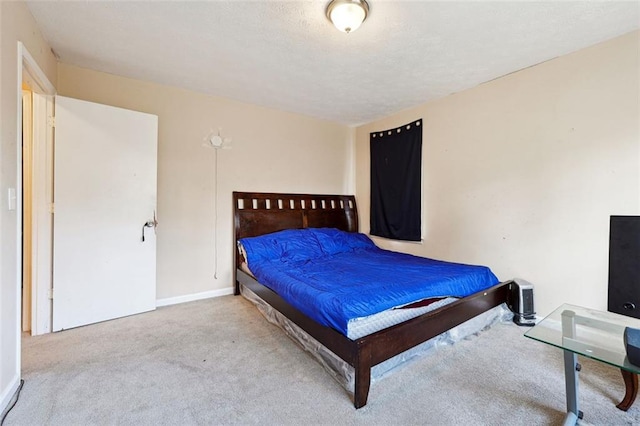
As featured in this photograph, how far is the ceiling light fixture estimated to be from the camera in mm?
1809

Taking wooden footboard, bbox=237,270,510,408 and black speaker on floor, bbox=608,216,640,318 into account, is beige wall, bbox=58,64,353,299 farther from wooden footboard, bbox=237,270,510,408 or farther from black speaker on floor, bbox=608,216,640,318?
black speaker on floor, bbox=608,216,640,318

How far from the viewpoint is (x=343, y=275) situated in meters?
2.51

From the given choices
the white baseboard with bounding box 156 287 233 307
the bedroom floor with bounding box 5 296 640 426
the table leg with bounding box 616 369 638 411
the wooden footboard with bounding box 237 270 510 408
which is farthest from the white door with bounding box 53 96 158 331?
the table leg with bounding box 616 369 638 411

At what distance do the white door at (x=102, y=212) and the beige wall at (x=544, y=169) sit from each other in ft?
11.0

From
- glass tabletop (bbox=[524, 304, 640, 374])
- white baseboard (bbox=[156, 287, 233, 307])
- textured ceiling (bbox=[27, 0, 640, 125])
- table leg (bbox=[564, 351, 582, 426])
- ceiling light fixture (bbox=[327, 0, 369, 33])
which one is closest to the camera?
glass tabletop (bbox=[524, 304, 640, 374])

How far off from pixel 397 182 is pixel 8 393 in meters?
4.06

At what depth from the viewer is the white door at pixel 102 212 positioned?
252 cm

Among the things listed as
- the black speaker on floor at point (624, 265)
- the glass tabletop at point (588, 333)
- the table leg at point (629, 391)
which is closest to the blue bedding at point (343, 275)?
the glass tabletop at point (588, 333)

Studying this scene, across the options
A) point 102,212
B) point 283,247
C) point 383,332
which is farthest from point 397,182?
point 102,212

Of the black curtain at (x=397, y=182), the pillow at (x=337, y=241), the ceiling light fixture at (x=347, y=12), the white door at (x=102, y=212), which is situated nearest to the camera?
the ceiling light fixture at (x=347, y=12)

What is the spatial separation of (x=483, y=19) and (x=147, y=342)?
361cm

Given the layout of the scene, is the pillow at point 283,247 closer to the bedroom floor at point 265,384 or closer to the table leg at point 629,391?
the bedroom floor at point 265,384

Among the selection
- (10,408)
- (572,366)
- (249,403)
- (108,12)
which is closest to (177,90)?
(108,12)

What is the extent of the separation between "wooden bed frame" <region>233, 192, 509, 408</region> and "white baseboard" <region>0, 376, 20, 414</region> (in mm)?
1663
